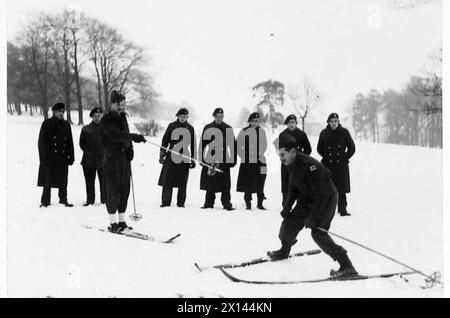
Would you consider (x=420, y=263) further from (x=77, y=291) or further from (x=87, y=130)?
(x=87, y=130)

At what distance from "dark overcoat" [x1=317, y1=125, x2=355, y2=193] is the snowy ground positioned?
74 cm

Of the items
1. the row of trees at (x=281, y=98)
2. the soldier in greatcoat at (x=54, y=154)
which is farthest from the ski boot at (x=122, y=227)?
the row of trees at (x=281, y=98)

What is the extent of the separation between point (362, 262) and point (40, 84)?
26218 millimetres

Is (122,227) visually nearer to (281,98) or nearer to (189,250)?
(189,250)

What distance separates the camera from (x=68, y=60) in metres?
28.0

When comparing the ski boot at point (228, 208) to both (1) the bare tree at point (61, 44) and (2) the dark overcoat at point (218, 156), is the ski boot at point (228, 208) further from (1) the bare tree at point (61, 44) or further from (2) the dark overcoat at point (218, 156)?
(1) the bare tree at point (61, 44)

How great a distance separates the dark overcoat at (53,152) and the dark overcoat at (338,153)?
490cm

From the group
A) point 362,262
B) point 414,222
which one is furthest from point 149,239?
point 414,222

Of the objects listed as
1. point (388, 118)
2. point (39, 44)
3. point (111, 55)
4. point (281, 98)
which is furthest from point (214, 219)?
point (388, 118)

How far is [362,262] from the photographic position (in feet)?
17.5

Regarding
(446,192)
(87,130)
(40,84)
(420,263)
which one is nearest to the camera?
(446,192)

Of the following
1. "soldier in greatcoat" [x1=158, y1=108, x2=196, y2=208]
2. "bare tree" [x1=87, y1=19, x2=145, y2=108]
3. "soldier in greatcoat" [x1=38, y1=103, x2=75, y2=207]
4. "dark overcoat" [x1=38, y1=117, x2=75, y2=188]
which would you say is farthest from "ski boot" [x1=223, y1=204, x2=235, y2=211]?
"bare tree" [x1=87, y1=19, x2=145, y2=108]

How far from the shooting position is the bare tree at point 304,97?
32.3 metres
